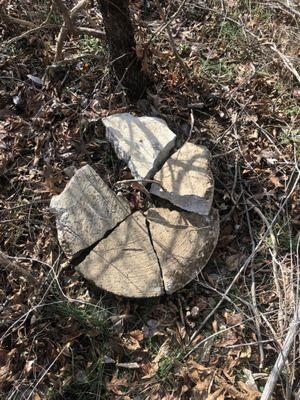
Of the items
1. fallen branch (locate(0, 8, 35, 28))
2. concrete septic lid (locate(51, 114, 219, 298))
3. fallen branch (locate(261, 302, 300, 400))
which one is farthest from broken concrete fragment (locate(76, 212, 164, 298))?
fallen branch (locate(0, 8, 35, 28))

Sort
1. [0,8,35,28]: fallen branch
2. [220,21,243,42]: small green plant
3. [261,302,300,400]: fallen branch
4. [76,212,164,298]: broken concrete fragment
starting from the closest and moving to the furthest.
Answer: [261,302,300,400]: fallen branch → [76,212,164,298]: broken concrete fragment → [0,8,35,28]: fallen branch → [220,21,243,42]: small green plant

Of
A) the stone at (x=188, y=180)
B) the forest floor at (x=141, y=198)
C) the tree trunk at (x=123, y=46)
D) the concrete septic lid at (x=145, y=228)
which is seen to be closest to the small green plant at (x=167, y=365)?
the forest floor at (x=141, y=198)

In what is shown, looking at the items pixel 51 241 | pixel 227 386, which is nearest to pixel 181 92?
pixel 51 241

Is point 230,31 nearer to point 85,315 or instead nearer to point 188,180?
point 188,180

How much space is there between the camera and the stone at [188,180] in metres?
2.97

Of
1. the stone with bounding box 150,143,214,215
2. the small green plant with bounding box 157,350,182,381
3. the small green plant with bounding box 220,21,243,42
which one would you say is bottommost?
the small green plant with bounding box 157,350,182,381

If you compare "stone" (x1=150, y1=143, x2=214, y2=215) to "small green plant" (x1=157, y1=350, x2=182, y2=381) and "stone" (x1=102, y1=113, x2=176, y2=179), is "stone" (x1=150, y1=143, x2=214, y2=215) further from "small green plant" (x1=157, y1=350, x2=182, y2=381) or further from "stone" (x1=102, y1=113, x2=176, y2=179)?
"small green plant" (x1=157, y1=350, x2=182, y2=381)

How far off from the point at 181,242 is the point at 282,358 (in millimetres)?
940

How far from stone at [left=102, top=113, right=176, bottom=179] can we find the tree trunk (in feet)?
1.17

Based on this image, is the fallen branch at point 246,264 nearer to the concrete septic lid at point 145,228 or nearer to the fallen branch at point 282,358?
the concrete septic lid at point 145,228

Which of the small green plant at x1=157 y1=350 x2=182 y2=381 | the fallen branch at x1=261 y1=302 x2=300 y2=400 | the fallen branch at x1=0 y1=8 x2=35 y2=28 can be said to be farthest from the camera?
the fallen branch at x1=0 y1=8 x2=35 y2=28

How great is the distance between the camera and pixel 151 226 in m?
3.00

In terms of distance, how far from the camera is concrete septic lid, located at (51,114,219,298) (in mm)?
2879

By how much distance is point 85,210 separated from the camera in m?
3.03
